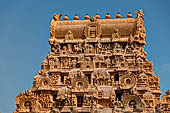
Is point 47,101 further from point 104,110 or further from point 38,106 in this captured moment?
point 104,110

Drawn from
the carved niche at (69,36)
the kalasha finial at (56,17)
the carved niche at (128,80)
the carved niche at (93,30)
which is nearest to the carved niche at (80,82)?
the carved niche at (128,80)

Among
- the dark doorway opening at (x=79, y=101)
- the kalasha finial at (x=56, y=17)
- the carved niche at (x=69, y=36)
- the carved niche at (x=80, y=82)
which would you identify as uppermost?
the kalasha finial at (x=56, y=17)

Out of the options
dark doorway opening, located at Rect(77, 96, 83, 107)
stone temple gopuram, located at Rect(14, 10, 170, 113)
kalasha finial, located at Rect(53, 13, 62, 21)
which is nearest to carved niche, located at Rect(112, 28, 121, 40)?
stone temple gopuram, located at Rect(14, 10, 170, 113)

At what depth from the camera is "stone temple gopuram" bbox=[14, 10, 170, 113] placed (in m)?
67.6

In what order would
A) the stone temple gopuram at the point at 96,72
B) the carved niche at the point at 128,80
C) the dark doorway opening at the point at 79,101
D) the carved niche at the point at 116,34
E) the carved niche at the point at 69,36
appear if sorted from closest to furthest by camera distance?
the stone temple gopuram at the point at 96,72, the dark doorway opening at the point at 79,101, the carved niche at the point at 128,80, the carved niche at the point at 116,34, the carved niche at the point at 69,36

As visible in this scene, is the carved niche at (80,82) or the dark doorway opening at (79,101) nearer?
the carved niche at (80,82)

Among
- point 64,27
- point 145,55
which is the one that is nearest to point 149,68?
point 145,55

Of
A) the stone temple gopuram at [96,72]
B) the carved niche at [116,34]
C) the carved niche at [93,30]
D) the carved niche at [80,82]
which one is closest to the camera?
the stone temple gopuram at [96,72]

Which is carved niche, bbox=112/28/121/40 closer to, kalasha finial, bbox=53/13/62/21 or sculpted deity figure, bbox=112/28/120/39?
sculpted deity figure, bbox=112/28/120/39

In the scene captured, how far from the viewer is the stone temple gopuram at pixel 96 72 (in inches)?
2660

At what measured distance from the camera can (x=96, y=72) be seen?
2854 inches

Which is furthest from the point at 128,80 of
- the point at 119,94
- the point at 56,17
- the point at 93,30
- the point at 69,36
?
the point at 56,17

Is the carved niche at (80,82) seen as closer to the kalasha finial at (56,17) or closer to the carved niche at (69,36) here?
the carved niche at (69,36)

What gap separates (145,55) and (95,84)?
41.2ft
